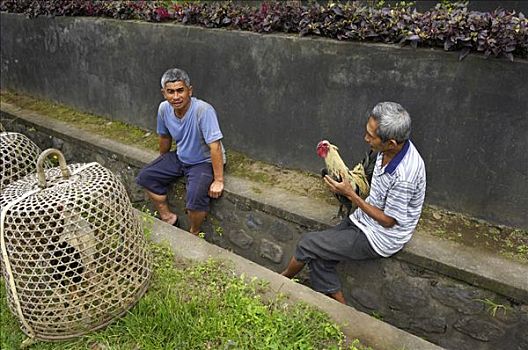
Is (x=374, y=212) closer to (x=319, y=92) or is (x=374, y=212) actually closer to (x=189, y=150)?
(x=319, y=92)

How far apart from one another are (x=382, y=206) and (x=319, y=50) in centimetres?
170

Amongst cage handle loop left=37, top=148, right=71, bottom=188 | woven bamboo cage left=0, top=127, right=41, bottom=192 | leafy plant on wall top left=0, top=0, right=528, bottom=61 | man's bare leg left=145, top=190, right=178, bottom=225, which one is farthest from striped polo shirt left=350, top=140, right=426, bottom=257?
woven bamboo cage left=0, top=127, right=41, bottom=192

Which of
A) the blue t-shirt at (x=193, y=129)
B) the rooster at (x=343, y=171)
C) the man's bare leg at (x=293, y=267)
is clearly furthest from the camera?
the blue t-shirt at (x=193, y=129)

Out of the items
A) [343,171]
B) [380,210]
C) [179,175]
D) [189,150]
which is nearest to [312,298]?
[380,210]

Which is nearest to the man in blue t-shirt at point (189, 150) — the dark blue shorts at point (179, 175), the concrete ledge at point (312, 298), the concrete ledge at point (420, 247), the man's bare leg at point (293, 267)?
the dark blue shorts at point (179, 175)

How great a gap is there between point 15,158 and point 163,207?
1677mm

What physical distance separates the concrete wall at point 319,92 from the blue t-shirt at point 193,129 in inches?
27.9

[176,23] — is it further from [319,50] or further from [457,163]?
[457,163]

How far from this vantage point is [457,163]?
3.64m

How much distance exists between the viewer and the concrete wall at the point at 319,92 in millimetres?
3400

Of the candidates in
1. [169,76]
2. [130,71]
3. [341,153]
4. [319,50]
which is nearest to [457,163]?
[341,153]

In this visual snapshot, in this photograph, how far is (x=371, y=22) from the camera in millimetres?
3848

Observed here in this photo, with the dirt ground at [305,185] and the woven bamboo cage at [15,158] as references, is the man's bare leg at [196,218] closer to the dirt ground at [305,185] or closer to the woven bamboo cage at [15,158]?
the dirt ground at [305,185]

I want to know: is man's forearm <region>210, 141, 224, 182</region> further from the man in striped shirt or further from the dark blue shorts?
the man in striped shirt
